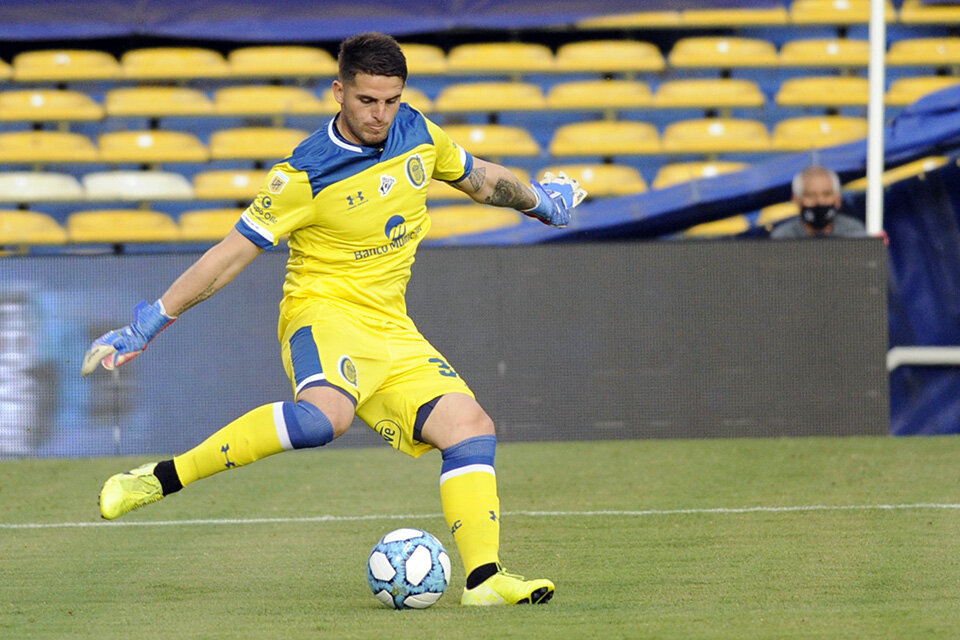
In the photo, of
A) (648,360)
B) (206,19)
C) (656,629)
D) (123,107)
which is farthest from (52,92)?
(656,629)

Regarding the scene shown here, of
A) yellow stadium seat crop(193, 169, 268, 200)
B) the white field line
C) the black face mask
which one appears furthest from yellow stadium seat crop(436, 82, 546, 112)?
the white field line

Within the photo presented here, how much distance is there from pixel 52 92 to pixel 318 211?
8.91 meters

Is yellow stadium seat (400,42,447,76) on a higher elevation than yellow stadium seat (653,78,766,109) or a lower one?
higher

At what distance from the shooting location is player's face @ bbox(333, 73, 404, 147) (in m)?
4.05

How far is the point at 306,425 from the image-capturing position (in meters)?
4.02

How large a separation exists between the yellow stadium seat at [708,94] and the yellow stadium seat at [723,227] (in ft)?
8.28

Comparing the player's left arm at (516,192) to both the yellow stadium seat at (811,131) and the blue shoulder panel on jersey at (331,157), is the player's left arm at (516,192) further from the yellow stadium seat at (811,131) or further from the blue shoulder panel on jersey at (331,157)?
the yellow stadium seat at (811,131)

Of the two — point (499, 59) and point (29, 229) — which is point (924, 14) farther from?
point (29, 229)

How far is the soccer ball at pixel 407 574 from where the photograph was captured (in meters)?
4.04

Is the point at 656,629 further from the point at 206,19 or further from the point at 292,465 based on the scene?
the point at 206,19

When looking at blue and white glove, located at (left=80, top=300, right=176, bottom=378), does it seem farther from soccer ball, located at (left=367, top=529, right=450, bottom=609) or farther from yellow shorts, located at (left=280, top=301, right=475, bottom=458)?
soccer ball, located at (left=367, top=529, right=450, bottom=609)

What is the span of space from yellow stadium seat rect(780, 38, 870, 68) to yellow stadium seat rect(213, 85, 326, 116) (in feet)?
14.5

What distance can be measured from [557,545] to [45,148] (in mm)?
8027

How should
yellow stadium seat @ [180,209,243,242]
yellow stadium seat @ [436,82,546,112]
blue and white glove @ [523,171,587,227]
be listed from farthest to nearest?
yellow stadium seat @ [436,82,546,112] < yellow stadium seat @ [180,209,243,242] < blue and white glove @ [523,171,587,227]
